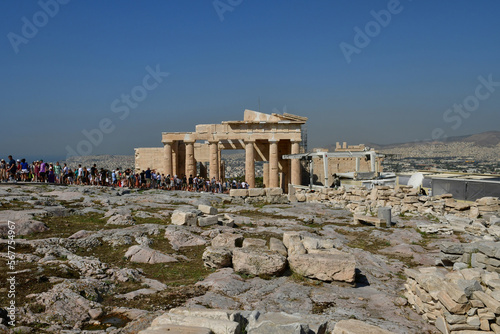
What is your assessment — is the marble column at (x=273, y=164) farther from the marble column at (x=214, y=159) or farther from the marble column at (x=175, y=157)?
the marble column at (x=175, y=157)

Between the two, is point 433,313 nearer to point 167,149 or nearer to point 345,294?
point 345,294

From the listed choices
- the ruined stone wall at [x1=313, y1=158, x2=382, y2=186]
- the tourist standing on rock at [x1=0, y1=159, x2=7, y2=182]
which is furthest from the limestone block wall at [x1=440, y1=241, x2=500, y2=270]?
the ruined stone wall at [x1=313, y1=158, x2=382, y2=186]

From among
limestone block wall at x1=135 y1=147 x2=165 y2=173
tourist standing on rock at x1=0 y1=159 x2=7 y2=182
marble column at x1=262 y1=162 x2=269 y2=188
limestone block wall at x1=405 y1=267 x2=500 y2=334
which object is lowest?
limestone block wall at x1=405 y1=267 x2=500 y2=334

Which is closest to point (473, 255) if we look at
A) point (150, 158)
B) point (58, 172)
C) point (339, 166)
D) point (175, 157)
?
point (58, 172)

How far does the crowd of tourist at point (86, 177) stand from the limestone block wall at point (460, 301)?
75.1 ft

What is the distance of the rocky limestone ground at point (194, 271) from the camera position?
21.7 feet

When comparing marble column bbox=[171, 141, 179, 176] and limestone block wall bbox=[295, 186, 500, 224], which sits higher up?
marble column bbox=[171, 141, 179, 176]

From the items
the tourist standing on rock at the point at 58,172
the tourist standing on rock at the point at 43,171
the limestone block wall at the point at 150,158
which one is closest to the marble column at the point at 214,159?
the limestone block wall at the point at 150,158

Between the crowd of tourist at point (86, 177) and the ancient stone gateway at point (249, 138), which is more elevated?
the ancient stone gateway at point (249, 138)

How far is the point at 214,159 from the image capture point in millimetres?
32125

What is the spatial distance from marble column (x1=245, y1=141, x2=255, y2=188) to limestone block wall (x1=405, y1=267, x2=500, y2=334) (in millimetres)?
24599

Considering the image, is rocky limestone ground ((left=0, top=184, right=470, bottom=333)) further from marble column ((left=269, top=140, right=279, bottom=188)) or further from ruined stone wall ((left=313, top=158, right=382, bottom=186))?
ruined stone wall ((left=313, top=158, right=382, bottom=186))

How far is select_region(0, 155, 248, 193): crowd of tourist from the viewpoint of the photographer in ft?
79.4

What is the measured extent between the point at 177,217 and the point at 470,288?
9.75 m
